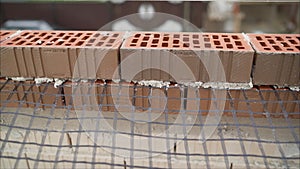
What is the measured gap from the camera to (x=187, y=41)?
1635mm

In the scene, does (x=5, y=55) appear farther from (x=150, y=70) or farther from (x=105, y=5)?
(x=105, y=5)

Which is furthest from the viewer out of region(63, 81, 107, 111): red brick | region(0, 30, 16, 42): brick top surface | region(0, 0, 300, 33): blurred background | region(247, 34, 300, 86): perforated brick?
region(0, 0, 300, 33): blurred background

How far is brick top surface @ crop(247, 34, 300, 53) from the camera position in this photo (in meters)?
1.52

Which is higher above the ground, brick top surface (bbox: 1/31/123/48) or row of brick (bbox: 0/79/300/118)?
brick top surface (bbox: 1/31/123/48)

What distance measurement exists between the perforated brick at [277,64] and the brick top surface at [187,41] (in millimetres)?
73

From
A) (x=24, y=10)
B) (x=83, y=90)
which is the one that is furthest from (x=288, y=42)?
(x=24, y=10)

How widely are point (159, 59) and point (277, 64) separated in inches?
20.6

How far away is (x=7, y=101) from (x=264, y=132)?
121 centimetres

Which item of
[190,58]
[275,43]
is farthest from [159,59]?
[275,43]

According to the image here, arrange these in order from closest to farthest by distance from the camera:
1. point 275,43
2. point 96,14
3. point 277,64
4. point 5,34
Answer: point 277,64, point 275,43, point 5,34, point 96,14

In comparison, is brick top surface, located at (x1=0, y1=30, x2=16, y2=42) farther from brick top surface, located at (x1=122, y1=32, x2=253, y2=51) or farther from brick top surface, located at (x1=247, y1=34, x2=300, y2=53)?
brick top surface, located at (x1=247, y1=34, x2=300, y2=53)

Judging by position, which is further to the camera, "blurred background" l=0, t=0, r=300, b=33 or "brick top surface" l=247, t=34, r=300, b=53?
"blurred background" l=0, t=0, r=300, b=33

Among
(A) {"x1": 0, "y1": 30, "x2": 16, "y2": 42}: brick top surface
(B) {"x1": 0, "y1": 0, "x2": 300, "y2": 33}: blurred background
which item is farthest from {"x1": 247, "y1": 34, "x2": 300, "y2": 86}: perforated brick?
(B) {"x1": 0, "y1": 0, "x2": 300, "y2": 33}: blurred background

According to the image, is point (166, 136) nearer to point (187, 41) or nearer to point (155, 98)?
point (155, 98)
